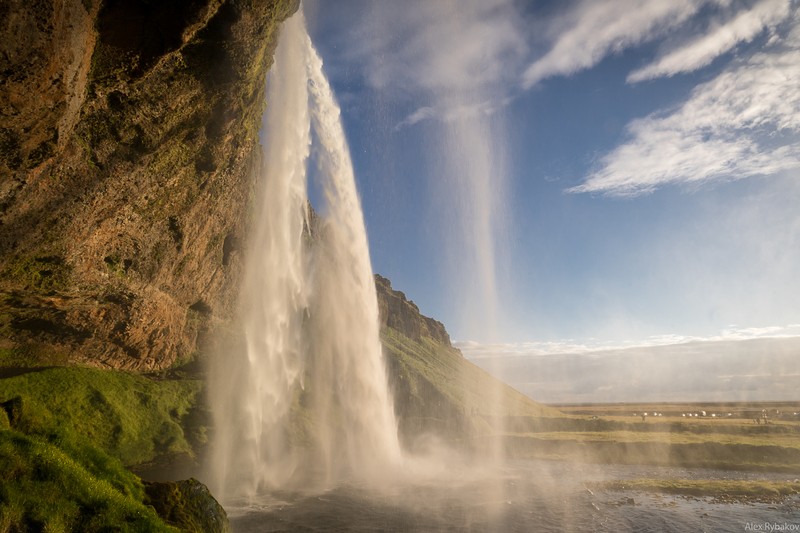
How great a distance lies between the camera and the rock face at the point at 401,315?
135 metres

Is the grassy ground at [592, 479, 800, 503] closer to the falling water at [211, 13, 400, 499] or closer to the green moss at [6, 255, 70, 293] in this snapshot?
the falling water at [211, 13, 400, 499]

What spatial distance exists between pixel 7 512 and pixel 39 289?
17.4 metres

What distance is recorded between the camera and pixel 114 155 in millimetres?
20094

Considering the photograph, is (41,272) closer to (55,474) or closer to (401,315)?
(55,474)

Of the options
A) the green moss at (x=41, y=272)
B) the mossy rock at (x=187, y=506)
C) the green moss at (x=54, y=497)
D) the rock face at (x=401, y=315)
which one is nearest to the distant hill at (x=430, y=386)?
the rock face at (x=401, y=315)

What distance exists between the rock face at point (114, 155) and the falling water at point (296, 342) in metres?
6.86

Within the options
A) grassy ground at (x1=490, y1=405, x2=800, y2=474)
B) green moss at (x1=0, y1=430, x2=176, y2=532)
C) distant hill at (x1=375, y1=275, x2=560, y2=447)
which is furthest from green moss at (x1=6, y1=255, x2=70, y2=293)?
grassy ground at (x1=490, y1=405, x2=800, y2=474)

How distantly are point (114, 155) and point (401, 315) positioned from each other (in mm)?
124808

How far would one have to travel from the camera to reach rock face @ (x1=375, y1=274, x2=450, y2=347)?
135 m

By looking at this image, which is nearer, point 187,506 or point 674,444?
point 187,506

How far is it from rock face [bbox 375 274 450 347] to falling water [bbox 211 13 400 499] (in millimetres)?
72661

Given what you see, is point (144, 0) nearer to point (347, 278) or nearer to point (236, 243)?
point (236, 243)

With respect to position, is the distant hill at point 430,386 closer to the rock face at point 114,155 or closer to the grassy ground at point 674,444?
the grassy ground at point 674,444

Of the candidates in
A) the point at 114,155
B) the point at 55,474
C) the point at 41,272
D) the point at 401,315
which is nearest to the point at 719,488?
the point at 55,474
